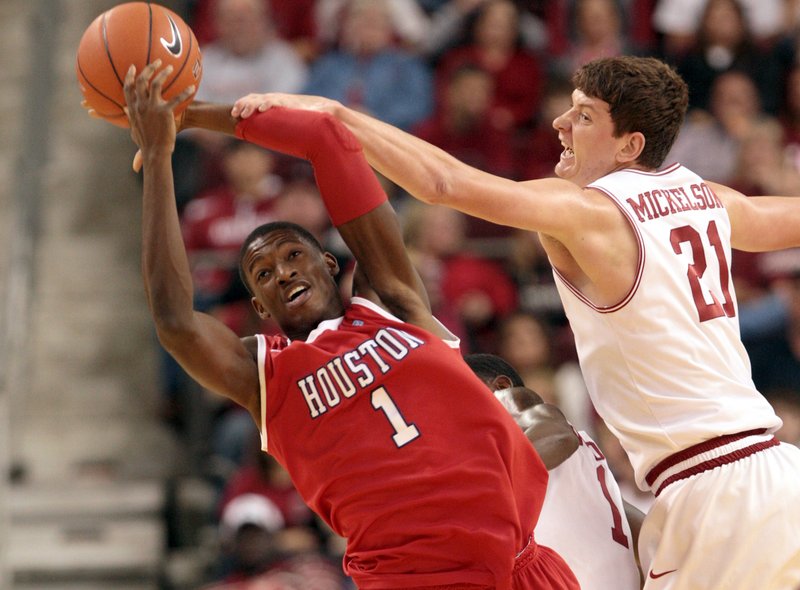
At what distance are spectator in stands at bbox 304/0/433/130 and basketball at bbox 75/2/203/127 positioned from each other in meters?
5.55

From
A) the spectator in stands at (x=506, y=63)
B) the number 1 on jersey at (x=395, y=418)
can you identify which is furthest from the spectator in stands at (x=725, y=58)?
the number 1 on jersey at (x=395, y=418)

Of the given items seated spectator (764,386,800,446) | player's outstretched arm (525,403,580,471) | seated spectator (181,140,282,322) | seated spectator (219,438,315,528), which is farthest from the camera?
seated spectator (181,140,282,322)

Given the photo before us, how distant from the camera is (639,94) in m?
4.18

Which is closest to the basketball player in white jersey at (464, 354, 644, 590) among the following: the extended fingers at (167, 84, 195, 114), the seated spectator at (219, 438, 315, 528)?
the extended fingers at (167, 84, 195, 114)

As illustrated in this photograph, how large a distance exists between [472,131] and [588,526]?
517cm

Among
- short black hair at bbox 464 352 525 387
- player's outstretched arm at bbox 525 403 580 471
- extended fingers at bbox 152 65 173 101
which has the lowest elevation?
player's outstretched arm at bbox 525 403 580 471

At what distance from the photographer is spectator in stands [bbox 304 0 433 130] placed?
9531mm

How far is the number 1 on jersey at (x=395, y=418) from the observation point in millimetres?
3707

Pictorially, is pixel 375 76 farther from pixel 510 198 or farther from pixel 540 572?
pixel 540 572

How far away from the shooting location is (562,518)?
451 cm

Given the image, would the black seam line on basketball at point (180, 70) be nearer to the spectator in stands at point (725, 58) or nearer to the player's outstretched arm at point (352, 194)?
the player's outstretched arm at point (352, 194)

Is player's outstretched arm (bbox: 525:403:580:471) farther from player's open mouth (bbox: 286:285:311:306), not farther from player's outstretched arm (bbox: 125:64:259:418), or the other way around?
player's outstretched arm (bbox: 125:64:259:418)

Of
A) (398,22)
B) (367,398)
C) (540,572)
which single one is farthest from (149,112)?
(398,22)

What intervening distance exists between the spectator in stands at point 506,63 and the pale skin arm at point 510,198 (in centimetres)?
563
